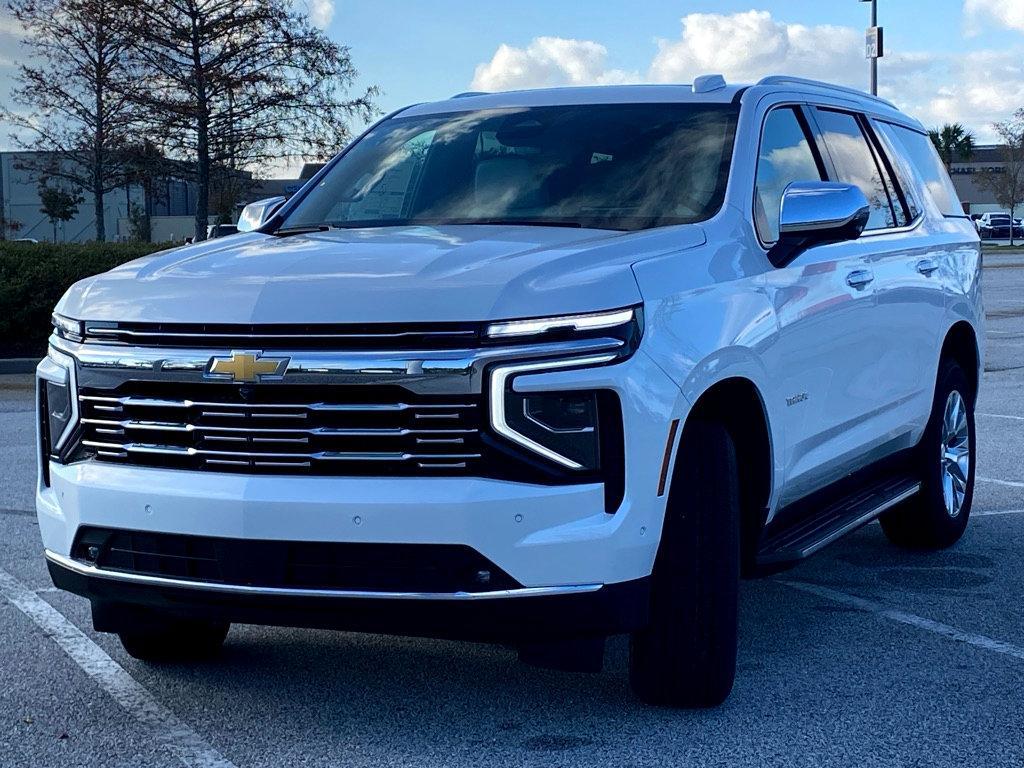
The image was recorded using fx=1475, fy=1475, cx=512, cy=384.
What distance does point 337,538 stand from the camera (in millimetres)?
3801

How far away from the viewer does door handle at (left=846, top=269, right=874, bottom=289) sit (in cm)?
550

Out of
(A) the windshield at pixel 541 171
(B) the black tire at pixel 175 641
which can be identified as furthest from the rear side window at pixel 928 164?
(B) the black tire at pixel 175 641

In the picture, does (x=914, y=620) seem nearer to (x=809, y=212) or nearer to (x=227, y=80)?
(x=809, y=212)

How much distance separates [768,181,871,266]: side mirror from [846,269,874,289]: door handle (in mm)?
423

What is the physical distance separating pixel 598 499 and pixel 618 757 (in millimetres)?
730

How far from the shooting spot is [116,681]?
4727 millimetres

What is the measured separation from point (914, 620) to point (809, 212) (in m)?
1.67

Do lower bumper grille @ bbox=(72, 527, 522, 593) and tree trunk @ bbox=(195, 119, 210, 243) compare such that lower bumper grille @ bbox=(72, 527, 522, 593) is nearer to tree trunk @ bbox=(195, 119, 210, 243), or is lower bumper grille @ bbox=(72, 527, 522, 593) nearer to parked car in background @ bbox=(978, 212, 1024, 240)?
tree trunk @ bbox=(195, 119, 210, 243)

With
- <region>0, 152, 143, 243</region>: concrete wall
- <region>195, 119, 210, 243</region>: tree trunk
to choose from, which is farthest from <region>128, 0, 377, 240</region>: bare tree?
<region>0, 152, 143, 243</region>: concrete wall

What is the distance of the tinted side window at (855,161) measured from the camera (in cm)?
607

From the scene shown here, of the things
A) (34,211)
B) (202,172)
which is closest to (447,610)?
(202,172)

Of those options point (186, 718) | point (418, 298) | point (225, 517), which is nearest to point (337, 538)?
point (225, 517)

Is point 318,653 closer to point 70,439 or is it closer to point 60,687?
point 60,687

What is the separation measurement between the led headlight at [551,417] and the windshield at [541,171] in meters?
1.21
